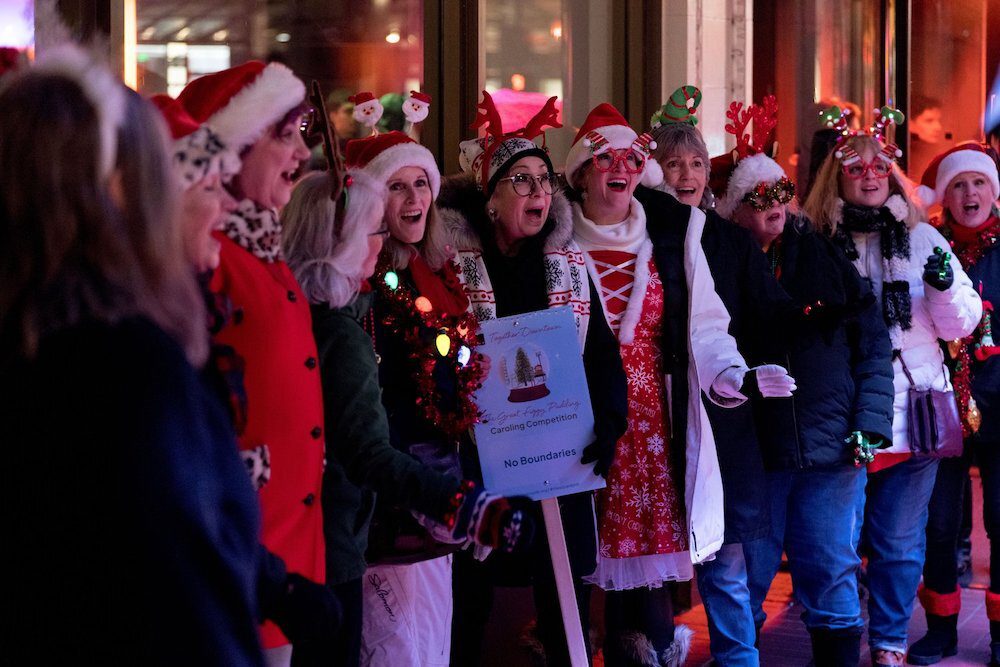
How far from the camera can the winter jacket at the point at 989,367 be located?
606 centimetres

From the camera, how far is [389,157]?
13.6 ft

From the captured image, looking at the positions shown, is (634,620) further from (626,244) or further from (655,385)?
(626,244)

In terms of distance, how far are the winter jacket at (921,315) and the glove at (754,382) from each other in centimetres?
124

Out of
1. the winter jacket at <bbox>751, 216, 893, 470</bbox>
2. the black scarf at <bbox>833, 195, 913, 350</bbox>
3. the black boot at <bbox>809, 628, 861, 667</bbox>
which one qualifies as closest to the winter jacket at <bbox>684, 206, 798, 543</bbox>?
the winter jacket at <bbox>751, 216, 893, 470</bbox>

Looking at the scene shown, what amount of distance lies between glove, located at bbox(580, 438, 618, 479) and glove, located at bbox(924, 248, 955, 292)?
6.66ft

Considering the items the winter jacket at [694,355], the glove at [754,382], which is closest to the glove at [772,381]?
the glove at [754,382]

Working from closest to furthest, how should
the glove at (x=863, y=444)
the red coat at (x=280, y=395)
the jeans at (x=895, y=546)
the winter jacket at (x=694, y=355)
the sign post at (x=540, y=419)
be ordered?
the red coat at (x=280, y=395)
the sign post at (x=540, y=419)
the winter jacket at (x=694, y=355)
the glove at (x=863, y=444)
the jeans at (x=895, y=546)

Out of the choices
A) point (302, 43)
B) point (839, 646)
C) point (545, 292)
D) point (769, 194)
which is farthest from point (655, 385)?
point (302, 43)

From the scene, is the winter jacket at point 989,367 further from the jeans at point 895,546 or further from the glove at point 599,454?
the glove at point 599,454

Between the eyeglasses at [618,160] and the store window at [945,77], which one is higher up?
the store window at [945,77]

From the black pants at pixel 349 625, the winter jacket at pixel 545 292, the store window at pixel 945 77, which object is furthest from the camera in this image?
the store window at pixel 945 77

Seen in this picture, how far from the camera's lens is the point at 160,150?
1812mm

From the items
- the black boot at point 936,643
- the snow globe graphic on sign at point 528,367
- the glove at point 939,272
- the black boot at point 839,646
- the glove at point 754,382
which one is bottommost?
the black boot at point 936,643

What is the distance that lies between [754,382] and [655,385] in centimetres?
38
